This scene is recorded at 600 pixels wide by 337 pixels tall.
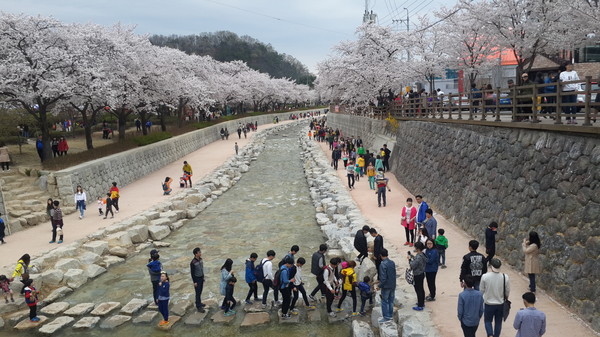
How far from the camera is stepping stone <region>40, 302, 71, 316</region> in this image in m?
9.80

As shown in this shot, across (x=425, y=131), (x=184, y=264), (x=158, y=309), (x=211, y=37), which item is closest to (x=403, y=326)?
(x=158, y=309)

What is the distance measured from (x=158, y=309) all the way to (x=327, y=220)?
7.97 m

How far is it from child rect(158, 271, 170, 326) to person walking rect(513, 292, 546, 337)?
21.6 ft

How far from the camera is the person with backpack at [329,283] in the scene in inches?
345

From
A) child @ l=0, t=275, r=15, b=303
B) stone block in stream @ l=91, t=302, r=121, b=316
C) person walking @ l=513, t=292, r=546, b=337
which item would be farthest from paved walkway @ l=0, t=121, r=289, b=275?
person walking @ l=513, t=292, r=546, b=337

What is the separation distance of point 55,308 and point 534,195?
11538mm

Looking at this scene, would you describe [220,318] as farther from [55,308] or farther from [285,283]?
[55,308]

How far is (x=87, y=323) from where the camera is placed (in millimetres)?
9203

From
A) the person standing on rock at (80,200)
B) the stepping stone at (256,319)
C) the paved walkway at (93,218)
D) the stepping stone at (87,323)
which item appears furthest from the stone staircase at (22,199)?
the stepping stone at (256,319)

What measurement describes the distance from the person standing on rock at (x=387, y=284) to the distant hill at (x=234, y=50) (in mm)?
102318

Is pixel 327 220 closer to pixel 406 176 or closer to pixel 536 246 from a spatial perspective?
pixel 406 176

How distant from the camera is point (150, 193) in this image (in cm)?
2139

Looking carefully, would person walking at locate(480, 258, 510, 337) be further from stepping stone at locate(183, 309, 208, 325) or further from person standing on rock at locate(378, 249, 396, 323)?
stepping stone at locate(183, 309, 208, 325)

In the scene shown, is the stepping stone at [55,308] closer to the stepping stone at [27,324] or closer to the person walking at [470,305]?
the stepping stone at [27,324]
